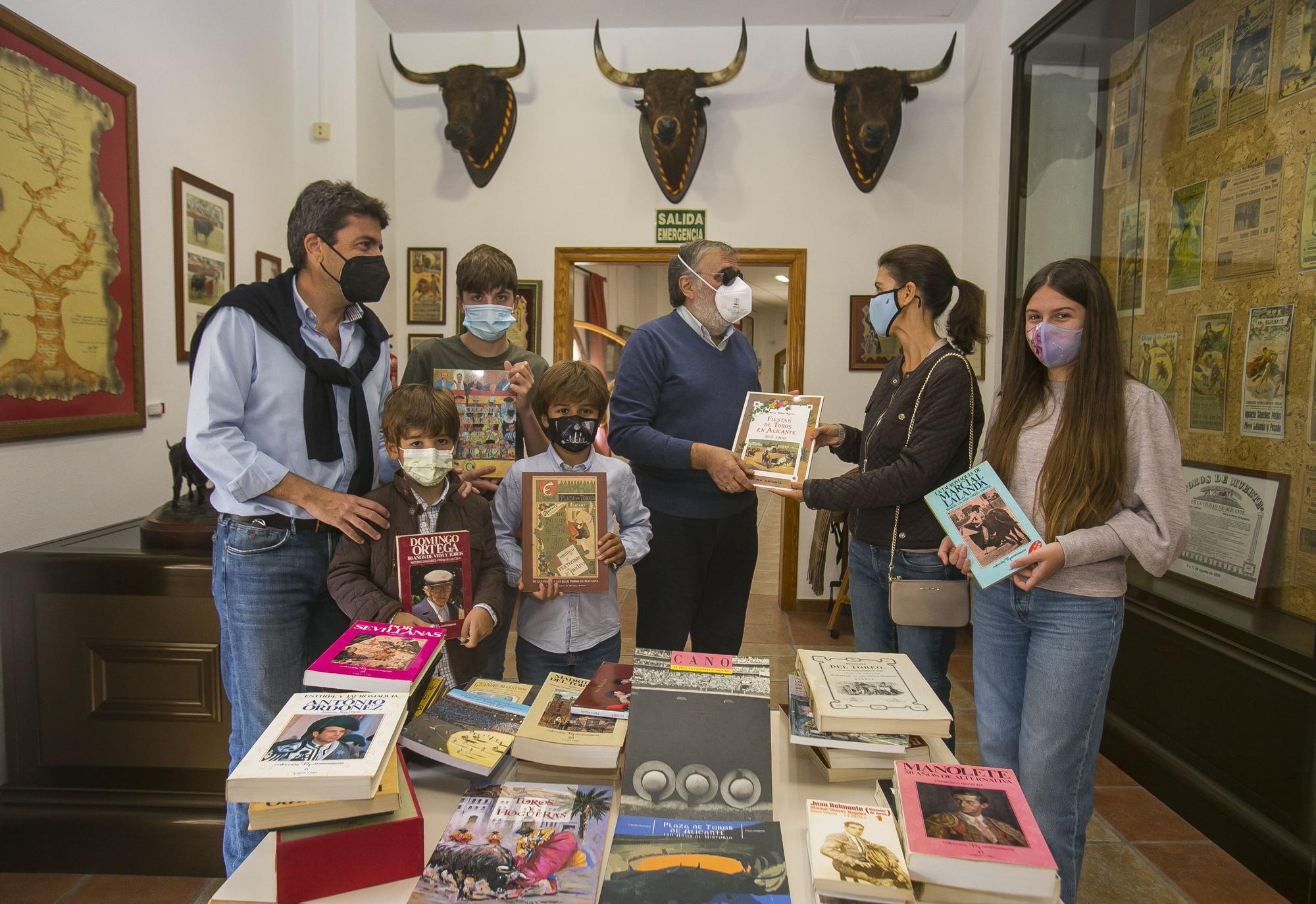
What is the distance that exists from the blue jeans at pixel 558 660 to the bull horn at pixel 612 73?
3.63 meters

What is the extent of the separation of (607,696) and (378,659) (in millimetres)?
396

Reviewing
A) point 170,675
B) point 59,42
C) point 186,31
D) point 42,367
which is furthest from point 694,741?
point 186,31

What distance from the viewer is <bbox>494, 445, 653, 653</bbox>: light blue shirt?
197cm

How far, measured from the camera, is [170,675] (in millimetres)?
2330

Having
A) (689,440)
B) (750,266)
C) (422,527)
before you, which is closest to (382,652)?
(422,527)

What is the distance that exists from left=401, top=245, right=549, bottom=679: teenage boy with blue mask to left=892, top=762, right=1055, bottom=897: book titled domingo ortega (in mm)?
1424

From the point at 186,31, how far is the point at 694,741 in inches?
139

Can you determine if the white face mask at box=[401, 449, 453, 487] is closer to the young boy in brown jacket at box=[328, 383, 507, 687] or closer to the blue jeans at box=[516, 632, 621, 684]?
the young boy in brown jacket at box=[328, 383, 507, 687]

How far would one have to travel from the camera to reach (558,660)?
78.7 inches

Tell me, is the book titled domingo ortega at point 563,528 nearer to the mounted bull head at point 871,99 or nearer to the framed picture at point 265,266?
the framed picture at point 265,266

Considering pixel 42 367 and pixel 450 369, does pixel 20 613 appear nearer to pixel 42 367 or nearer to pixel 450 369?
pixel 42 367

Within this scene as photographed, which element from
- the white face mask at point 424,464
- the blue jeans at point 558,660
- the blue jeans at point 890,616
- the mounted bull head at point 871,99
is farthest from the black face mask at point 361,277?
the mounted bull head at point 871,99

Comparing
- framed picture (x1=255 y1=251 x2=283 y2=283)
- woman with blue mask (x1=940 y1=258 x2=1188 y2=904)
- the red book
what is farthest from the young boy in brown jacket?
framed picture (x1=255 y1=251 x2=283 y2=283)

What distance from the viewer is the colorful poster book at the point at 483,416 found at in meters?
2.21
